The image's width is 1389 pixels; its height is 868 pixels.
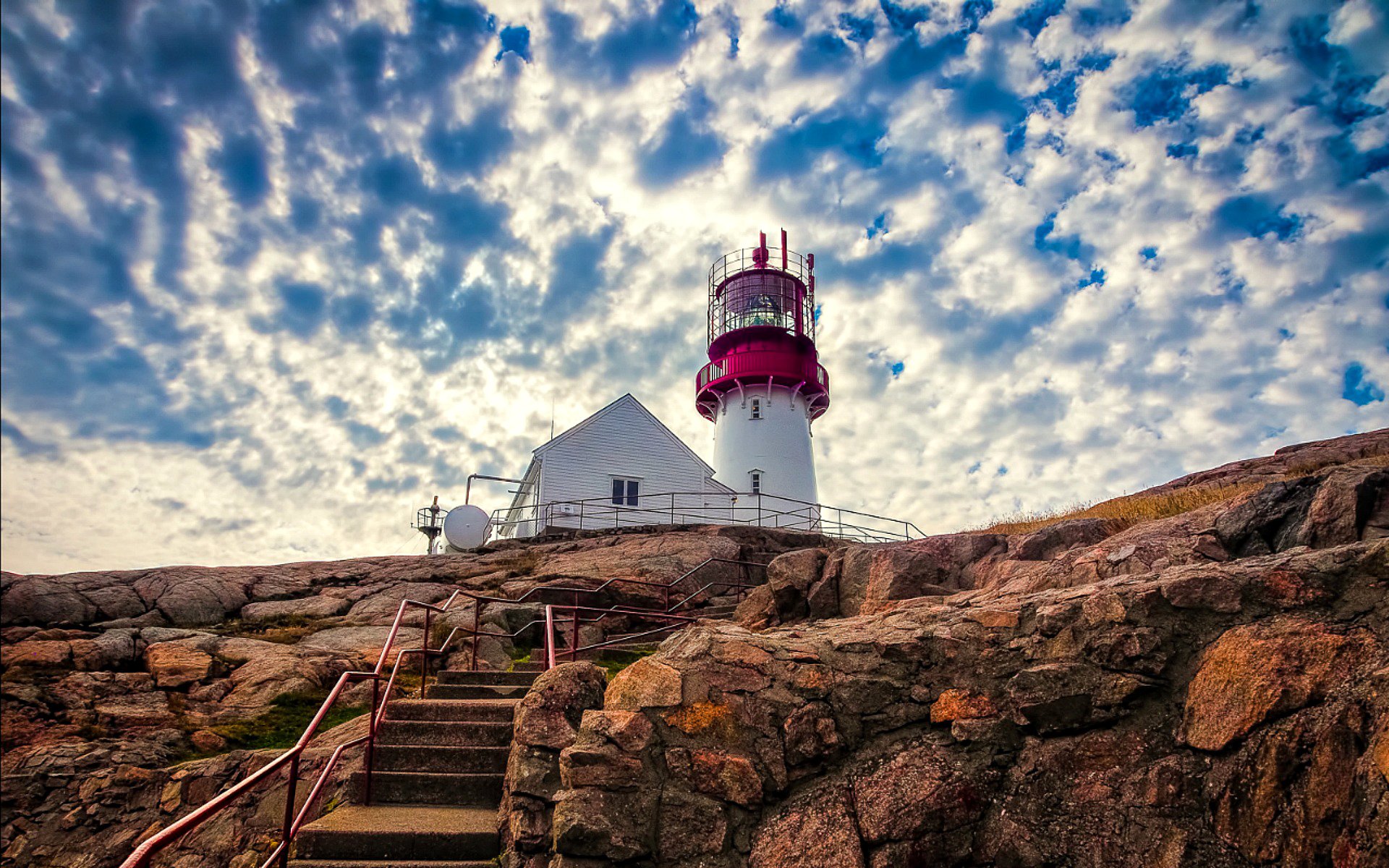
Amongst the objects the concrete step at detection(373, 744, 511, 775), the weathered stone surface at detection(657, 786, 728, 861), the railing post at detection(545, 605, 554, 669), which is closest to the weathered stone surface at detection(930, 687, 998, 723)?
the weathered stone surface at detection(657, 786, 728, 861)

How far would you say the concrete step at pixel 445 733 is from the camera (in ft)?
26.7

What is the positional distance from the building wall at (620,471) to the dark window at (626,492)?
154 millimetres

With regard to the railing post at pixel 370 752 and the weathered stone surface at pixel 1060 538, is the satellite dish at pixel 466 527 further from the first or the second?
the weathered stone surface at pixel 1060 538

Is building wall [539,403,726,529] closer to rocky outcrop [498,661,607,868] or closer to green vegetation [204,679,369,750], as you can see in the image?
green vegetation [204,679,369,750]

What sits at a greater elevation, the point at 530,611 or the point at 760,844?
the point at 530,611

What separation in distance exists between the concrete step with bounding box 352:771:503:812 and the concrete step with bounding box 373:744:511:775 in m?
0.18

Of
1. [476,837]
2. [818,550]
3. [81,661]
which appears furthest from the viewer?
[81,661]

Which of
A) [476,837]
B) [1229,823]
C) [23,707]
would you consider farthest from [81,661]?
[1229,823]

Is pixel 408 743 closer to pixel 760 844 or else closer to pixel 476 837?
pixel 476 837

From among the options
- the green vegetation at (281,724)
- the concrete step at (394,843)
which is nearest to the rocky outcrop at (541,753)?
the concrete step at (394,843)

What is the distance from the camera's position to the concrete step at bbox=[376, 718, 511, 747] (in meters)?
8.12

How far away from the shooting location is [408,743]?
816 cm

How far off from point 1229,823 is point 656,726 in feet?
11.4

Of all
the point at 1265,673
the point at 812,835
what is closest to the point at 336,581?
the point at 812,835
